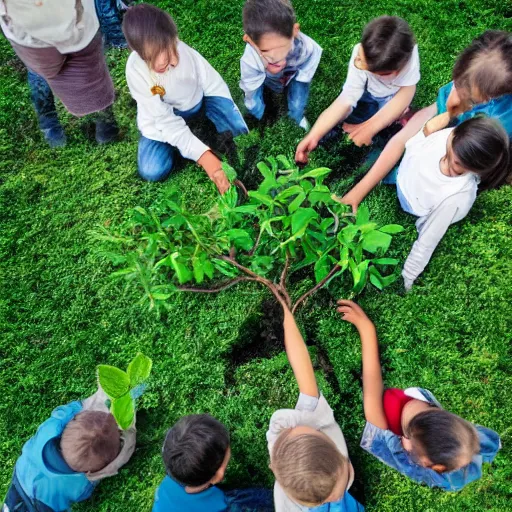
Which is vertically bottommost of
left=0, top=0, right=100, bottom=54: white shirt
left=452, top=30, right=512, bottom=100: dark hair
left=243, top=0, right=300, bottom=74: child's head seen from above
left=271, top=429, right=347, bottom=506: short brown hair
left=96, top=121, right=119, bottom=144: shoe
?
left=271, top=429, right=347, bottom=506: short brown hair

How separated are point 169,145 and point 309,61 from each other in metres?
0.88

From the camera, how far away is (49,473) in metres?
2.16

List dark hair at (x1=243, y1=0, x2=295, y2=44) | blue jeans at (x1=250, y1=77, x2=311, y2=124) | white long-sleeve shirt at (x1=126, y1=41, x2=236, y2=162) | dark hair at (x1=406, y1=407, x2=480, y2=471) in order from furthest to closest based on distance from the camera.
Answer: blue jeans at (x1=250, y1=77, x2=311, y2=124) → white long-sleeve shirt at (x1=126, y1=41, x2=236, y2=162) → dark hair at (x1=243, y1=0, x2=295, y2=44) → dark hair at (x1=406, y1=407, x2=480, y2=471)

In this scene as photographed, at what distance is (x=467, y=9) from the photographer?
3.15m

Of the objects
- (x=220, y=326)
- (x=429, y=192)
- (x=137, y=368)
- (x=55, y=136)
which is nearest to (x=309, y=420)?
(x=220, y=326)

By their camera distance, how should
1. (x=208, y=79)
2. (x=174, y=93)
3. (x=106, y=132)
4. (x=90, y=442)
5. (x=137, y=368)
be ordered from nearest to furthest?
1. (x=137, y=368)
2. (x=90, y=442)
3. (x=174, y=93)
4. (x=208, y=79)
5. (x=106, y=132)

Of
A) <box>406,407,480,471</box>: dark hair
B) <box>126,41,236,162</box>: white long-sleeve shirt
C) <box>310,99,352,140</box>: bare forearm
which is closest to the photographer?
<box>406,407,480,471</box>: dark hair

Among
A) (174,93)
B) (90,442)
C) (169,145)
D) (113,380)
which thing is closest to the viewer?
(113,380)

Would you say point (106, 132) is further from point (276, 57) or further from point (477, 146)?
point (477, 146)

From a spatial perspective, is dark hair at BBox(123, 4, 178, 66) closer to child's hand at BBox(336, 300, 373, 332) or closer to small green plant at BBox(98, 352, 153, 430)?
small green plant at BBox(98, 352, 153, 430)

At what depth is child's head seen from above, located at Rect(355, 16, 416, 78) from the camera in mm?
2279

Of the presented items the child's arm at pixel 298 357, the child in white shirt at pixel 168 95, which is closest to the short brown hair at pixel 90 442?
the child's arm at pixel 298 357

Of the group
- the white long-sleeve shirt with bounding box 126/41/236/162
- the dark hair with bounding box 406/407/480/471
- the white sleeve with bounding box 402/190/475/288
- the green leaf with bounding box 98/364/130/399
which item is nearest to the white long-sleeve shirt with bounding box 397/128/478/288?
the white sleeve with bounding box 402/190/475/288

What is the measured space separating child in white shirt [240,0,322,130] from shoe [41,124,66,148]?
111cm
